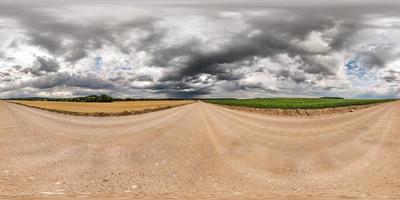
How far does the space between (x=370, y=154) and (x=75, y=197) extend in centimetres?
1025

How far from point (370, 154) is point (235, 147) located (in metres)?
4.57

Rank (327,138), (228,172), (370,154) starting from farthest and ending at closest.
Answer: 1. (327,138)
2. (370,154)
3. (228,172)

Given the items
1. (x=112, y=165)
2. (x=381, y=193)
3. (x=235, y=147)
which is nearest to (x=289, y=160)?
(x=235, y=147)

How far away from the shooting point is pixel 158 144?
635 inches

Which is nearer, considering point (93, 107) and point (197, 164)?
point (197, 164)

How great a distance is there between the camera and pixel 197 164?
493 inches

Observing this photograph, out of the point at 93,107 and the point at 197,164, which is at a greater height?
the point at 93,107

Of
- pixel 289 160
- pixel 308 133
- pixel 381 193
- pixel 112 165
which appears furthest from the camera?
pixel 308 133

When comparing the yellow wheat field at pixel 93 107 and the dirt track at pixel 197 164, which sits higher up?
the yellow wheat field at pixel 93 107

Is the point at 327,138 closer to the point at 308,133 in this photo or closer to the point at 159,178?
the point at 308,133

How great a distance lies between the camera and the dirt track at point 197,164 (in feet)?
31.7

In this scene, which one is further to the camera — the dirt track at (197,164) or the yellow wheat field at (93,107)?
the yellow wheat field at (93,107)

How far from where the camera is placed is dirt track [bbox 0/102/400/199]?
967cm

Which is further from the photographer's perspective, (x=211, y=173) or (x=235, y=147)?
(x=235, y=147)
